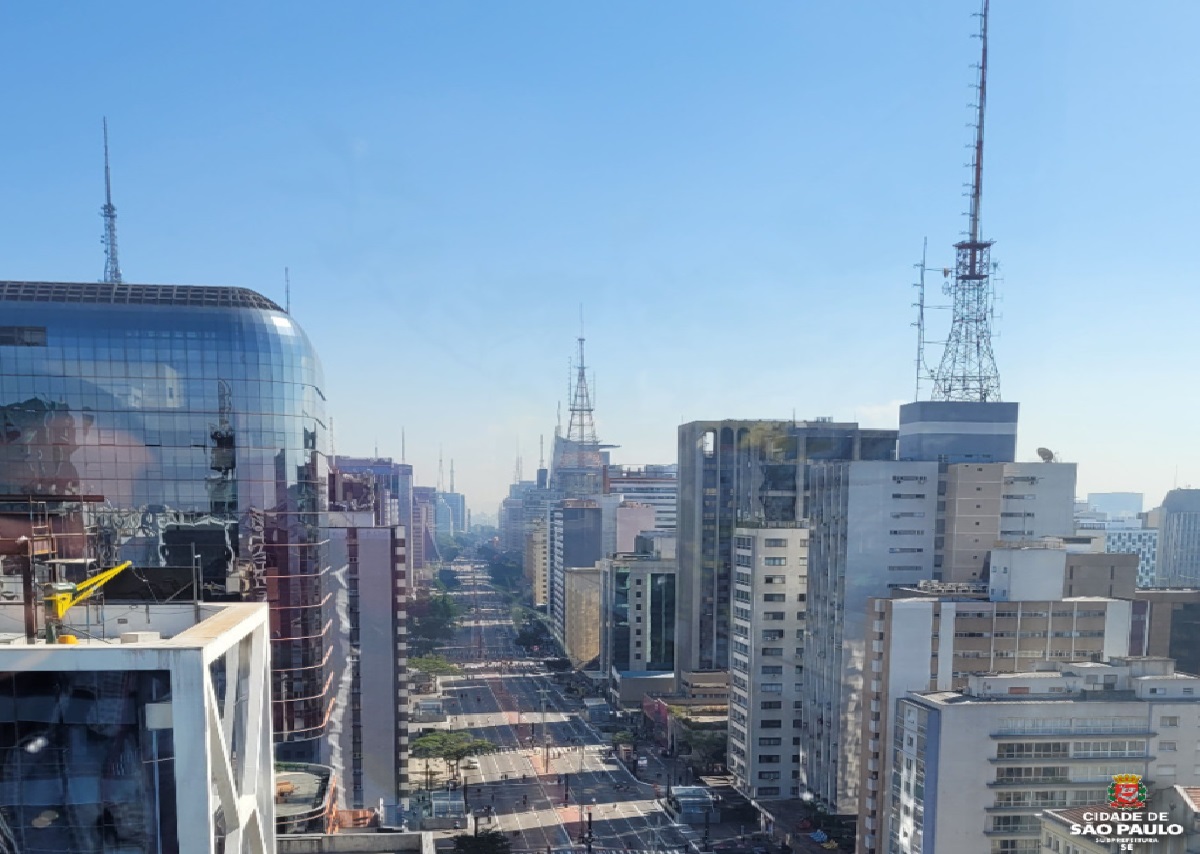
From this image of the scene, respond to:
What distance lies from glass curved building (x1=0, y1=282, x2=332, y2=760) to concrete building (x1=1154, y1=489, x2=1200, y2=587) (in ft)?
103

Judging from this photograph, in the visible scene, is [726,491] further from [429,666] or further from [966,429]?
[429,666]

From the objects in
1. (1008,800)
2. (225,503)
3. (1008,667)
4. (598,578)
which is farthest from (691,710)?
(225,503)

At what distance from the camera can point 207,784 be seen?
2.56m

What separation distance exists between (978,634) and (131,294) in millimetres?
12690

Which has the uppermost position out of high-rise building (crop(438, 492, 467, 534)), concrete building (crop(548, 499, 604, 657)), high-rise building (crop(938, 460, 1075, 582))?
high-rise building (crop(938, 460, 1075, 582))

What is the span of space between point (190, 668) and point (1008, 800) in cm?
909

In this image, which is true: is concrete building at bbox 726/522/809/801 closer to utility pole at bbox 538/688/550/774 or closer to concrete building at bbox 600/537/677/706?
utility pole at bbox 538/688/550/774

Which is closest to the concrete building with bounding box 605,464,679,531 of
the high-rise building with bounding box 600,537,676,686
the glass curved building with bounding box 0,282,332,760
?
the high-rise building with bounding box 600,537,676,686

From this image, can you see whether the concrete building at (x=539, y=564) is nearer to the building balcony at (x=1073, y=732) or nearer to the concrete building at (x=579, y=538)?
the concrete building at (x=579, y=538)

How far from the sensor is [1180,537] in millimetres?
29906

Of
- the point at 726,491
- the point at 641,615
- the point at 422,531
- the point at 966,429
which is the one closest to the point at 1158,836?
the point at 966,429

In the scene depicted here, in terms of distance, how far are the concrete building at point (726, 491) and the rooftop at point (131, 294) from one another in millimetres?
13792

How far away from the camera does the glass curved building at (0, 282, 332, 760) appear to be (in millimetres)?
9727

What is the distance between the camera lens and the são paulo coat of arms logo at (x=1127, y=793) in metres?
7.69
